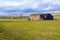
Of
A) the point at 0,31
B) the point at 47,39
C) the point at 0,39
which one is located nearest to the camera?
the point at 0,39

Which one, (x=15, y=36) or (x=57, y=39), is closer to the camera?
(x=15, y=36)

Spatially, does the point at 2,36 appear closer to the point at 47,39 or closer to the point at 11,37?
the point at 11,37

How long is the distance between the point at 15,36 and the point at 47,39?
4904mm

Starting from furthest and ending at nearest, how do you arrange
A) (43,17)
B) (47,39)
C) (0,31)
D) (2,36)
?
(43,17) < (47,39) < (0,31) < (2,36)

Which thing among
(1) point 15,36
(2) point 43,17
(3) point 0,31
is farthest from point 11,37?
(2) point 43,17

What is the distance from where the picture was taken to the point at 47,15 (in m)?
85.0

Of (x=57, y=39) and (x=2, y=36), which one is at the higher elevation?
(x=2, y=36)

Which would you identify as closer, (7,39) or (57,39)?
(7,39)

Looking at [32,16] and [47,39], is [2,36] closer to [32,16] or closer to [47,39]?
[47,39]

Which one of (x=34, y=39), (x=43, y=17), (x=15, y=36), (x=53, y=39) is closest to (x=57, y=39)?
(x=53, y=39)

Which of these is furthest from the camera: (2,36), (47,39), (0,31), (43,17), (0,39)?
(43,17)

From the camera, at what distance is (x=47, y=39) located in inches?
779

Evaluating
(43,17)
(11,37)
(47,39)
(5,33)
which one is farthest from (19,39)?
(43,17)

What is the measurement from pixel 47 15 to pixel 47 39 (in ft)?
215
